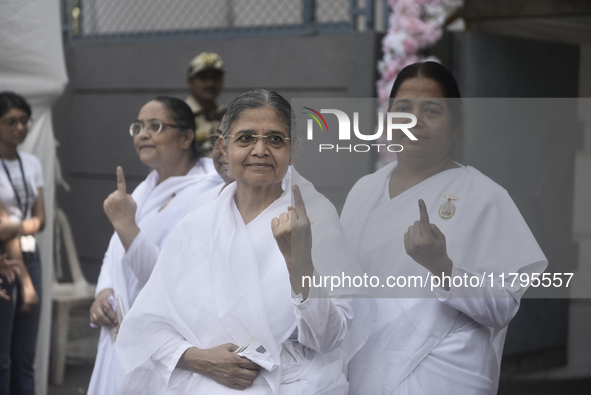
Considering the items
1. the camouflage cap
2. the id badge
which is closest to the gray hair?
the id badge

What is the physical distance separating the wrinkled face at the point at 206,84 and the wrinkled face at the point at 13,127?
1.50 m

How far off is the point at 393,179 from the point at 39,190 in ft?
7.73

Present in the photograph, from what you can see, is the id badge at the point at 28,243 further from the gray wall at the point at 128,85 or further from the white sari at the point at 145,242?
the gray wall at the point at 128,85

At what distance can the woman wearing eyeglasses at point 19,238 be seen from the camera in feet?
11.0

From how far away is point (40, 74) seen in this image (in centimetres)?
355

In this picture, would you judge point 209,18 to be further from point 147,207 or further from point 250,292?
point 250,292

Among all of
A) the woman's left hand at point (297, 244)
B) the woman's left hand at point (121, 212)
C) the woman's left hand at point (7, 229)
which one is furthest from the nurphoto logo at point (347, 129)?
the woman's left hand at point (7, 229)

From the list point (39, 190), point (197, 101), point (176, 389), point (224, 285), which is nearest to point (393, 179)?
point (224, 285)

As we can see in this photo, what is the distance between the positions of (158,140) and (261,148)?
41.3 inches

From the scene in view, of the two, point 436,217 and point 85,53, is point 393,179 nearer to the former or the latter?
point 436,217

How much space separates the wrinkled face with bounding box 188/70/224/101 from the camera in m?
4.64

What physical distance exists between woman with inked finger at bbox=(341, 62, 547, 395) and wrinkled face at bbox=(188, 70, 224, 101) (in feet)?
9.62

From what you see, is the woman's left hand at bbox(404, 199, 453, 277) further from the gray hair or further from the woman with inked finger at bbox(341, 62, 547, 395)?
the gray hair

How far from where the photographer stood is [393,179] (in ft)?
6.53
